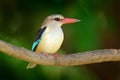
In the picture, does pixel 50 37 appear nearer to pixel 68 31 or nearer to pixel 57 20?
pixel 57 20

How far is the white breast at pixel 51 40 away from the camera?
3357 mm

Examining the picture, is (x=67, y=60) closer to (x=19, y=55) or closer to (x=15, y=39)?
(x=19, y=55)

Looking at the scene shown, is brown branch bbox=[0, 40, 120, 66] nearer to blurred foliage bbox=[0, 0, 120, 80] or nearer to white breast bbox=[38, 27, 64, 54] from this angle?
white breast bbox=[38, 27, 64, 54]

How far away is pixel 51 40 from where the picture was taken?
11.0 ft

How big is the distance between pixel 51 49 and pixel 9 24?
1.17 metres

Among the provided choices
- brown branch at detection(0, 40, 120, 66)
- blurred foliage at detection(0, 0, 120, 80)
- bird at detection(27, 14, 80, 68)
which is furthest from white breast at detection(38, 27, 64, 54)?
blurred foliage at detection(0, 0, 120, 80)

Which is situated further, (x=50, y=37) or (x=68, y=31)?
(x=68, y=31)

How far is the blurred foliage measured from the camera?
4.35 m

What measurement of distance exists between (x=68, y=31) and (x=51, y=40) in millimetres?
1101

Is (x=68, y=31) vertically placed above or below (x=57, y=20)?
below

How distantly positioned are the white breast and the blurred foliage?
2.96ft

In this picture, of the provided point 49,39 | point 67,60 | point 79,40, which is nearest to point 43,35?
point 49,39

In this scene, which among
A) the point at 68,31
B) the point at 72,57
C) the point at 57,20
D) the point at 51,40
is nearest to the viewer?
the point at 72,57

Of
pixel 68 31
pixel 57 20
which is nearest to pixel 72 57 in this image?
pixel 57 20
